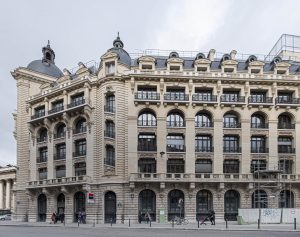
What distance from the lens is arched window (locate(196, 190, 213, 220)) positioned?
172 ft

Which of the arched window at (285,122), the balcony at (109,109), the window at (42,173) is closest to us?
the balcony at (109,109)

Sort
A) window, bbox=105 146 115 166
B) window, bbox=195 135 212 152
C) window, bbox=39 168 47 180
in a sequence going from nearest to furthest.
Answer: window, bbox=105 146 115 166 → window, bbox=195 135 212 152 → window, bbox=39 168 47 180

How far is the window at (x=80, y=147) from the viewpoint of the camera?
56109mm

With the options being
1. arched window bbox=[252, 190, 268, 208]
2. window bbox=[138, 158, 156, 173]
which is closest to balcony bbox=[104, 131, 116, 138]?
window bbox=[138, 158, 156, 173]

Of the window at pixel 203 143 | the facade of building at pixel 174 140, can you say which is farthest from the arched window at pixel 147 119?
the window at pixel 203 143

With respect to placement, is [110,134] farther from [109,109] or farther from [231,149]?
[231,149]

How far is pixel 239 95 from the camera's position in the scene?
55531 millimetres

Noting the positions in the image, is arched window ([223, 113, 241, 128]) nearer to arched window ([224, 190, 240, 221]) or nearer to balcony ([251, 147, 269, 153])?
balcony ([251, 147, 269, 153])

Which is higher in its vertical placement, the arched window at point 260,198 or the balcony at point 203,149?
the balcony at point 203,149

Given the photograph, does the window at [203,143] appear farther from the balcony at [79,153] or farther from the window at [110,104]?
the balcony at [79,153]

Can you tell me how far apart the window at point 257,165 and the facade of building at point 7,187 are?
190 feet

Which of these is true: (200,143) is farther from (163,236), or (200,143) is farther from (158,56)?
(163,236)

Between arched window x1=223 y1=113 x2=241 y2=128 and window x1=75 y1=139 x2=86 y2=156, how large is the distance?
20.2m

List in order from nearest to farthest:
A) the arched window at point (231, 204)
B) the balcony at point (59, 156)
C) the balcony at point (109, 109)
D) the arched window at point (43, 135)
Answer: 1. the arched window at point (231, 204)
2. the balcony at point (109, 109)
3. the balcony at point (59, 156)
4. the arched window at point (43, 135)
